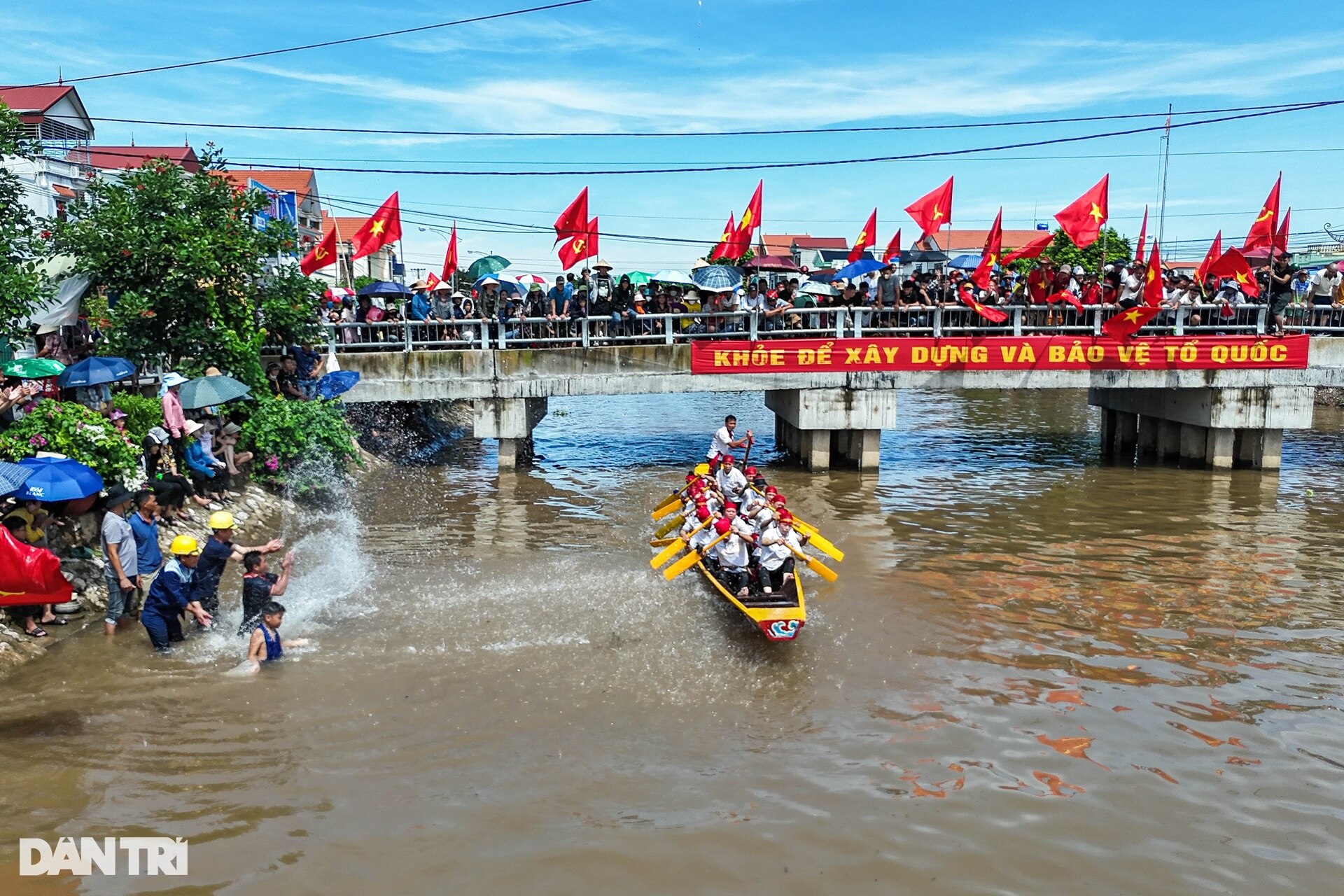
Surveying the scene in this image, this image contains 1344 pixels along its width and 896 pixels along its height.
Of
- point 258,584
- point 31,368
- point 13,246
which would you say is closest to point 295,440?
point 31,368

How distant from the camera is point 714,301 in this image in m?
21.2

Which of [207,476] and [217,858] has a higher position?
[207,476]

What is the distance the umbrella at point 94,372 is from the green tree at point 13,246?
Answer: 0.93 meters

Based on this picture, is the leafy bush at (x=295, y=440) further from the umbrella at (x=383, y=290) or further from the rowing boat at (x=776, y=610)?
the rowing boat at (x=776, y=610)

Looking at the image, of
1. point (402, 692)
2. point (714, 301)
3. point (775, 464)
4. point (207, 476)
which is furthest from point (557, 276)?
point (402, 692)

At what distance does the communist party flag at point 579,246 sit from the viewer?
1936 centimetres

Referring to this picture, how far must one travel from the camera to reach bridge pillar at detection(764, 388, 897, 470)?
66.8ft

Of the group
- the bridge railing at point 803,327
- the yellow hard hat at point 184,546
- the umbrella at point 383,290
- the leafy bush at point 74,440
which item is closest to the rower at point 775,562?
the yellow hard hat at point 184,546

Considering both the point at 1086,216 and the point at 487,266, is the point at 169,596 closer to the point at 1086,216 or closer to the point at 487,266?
the point at 487,266

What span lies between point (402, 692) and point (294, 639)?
1.88 metres

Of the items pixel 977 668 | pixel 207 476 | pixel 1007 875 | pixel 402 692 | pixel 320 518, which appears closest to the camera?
pixel 1007 875

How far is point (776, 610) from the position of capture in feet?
32.3

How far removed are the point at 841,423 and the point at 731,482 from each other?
7377 millimetres

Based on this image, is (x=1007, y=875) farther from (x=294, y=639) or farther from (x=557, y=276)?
(x=557, y=276)
